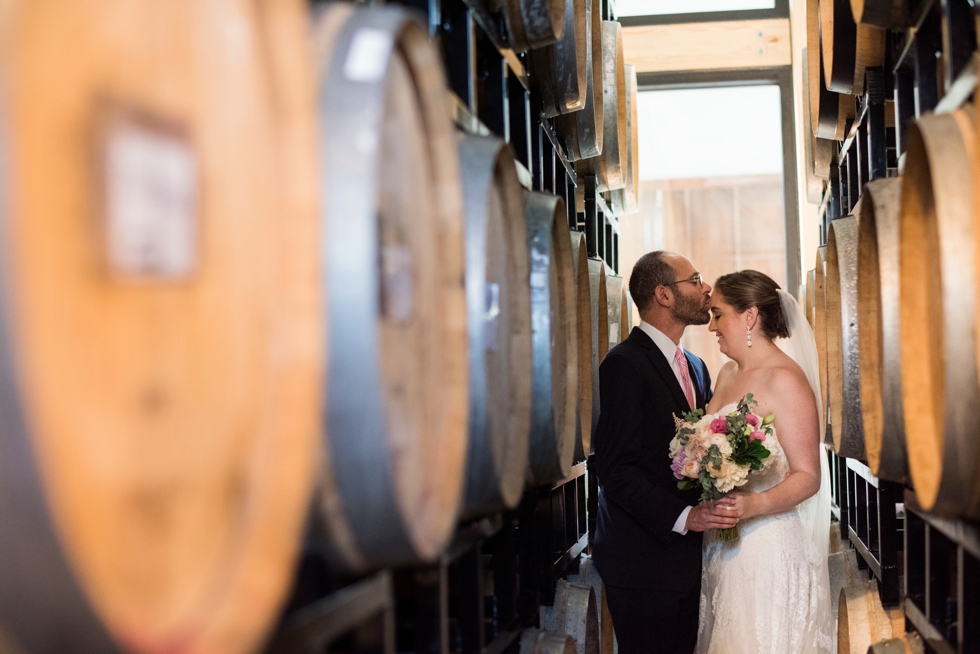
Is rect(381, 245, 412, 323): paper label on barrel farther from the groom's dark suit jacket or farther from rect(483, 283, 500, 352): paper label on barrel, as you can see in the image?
the groom's dark suit jacket

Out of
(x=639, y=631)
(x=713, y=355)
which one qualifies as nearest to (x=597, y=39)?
(x=639, y=631)

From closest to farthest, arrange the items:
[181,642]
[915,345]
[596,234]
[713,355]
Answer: [181,642], [915,345], [596,234], [713,355]

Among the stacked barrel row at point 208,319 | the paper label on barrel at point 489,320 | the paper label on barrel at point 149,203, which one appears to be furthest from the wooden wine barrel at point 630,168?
the paper label on barrel at point 149,203

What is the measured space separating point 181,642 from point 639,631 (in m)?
3.34

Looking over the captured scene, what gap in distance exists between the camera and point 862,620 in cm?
391

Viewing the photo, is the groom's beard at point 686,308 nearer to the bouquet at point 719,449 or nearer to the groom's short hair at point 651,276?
the groom's short hair at point 651,276

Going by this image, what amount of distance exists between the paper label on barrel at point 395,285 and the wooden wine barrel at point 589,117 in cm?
304

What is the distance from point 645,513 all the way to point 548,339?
1.82 meters

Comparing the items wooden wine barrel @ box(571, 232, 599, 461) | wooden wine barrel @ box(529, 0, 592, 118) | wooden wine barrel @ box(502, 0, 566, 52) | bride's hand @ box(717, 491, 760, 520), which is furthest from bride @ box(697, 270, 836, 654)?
wooden wine barrel @ box(502, 0, 566, 52)

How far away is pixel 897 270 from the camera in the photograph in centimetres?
214

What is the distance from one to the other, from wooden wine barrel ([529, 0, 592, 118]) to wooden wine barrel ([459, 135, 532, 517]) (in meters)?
1.52

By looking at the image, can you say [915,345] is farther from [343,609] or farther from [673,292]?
[673,292]

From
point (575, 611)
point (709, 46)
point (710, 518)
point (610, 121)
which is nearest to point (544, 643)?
point (575, 611)

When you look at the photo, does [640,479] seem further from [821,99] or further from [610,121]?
[610,121]
